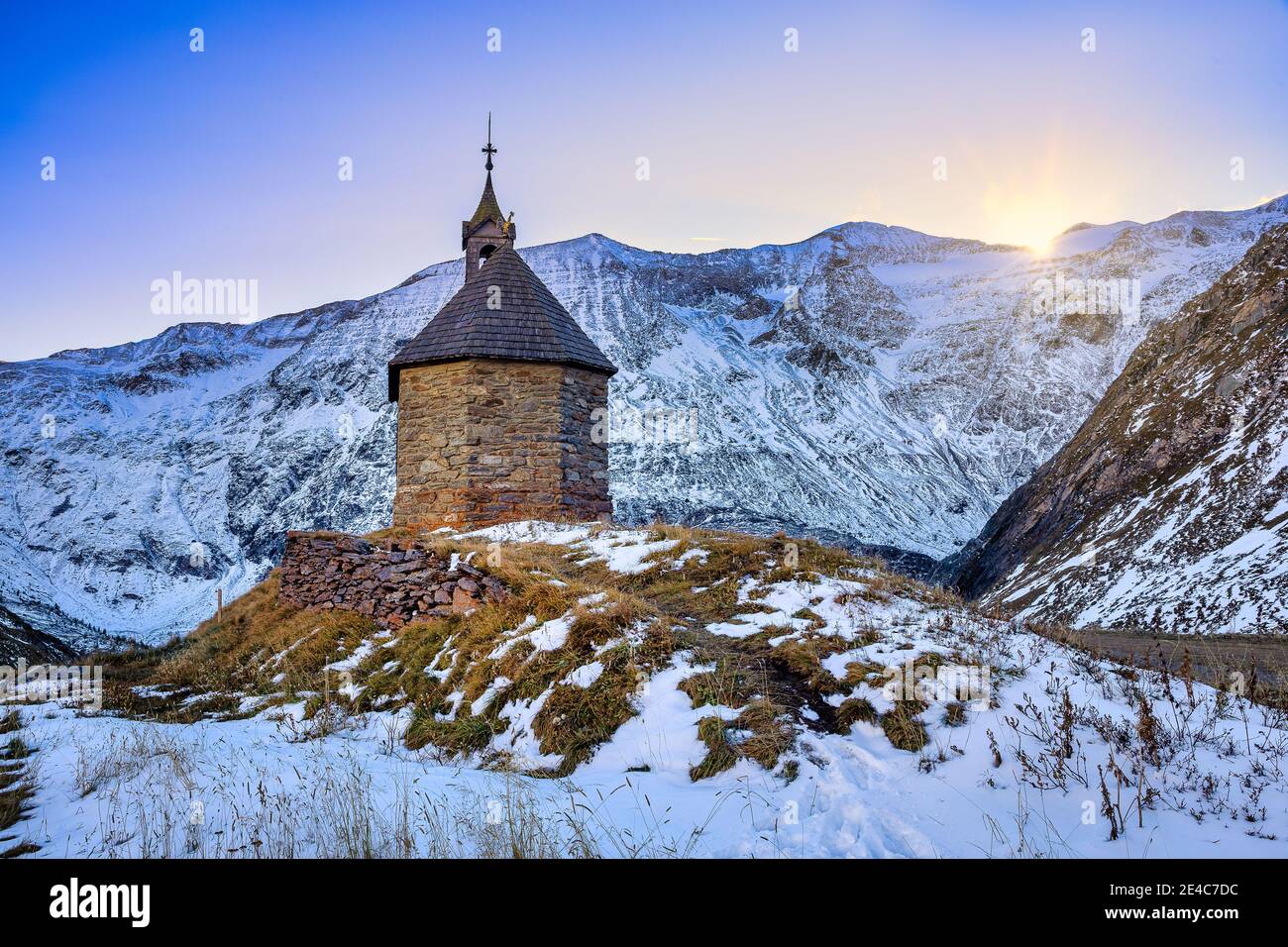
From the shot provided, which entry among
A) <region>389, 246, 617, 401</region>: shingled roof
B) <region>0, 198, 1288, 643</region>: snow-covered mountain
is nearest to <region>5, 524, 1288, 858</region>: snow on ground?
<region>389, 246, 617, 401</region>: shingled roof

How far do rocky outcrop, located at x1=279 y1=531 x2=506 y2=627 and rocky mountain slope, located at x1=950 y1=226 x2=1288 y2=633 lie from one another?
9.27 metres

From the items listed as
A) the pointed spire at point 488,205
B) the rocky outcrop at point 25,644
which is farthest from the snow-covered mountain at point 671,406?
the pointed spire at point 488,205

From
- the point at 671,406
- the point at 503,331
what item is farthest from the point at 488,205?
the point at 671,406

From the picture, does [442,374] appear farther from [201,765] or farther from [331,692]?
[201,765]

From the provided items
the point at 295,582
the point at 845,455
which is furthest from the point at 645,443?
the point at 295,582

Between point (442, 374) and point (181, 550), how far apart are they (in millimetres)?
52418

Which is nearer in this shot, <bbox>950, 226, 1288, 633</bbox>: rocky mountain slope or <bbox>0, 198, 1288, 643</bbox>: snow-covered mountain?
<bbox>950, 226, 1288, 633</bbox>: rocky mountain slope

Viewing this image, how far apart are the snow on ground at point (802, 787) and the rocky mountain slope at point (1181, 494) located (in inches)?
223

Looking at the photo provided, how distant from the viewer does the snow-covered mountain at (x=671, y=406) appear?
54.7 metres

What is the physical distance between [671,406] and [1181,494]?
50522 millimetres

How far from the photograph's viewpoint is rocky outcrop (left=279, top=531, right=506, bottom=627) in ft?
31.9

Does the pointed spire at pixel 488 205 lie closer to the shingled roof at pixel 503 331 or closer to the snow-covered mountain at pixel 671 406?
the shingled roof at pixel 503 331

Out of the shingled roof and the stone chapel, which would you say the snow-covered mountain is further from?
the stone chapel

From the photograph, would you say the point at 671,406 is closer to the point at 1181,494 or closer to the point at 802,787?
the point at 1181,494
